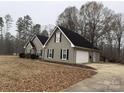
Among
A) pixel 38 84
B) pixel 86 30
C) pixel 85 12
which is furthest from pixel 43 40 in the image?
pixel 38 84

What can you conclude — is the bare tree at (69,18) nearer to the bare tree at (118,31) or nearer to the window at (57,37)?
the bare tree at (118,31)

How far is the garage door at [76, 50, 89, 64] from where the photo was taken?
1103 inches

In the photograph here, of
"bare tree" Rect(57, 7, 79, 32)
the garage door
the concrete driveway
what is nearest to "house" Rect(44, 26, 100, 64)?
the garage door

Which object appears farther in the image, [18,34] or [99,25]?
[18,34]

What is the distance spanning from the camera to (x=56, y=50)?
2969 cm

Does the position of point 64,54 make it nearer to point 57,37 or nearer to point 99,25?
point 57,37

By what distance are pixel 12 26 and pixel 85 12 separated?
3407cm

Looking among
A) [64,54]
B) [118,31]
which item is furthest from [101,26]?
[64,54]

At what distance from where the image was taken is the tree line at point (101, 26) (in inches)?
1845

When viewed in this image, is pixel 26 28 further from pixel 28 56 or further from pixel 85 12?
pixel 28 56

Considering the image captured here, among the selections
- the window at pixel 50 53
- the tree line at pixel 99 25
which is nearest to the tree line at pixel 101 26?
the tree line at pixel 99 25

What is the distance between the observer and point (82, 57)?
29484 millimetres

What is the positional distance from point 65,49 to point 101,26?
21469mm

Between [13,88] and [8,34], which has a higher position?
[8,34]
